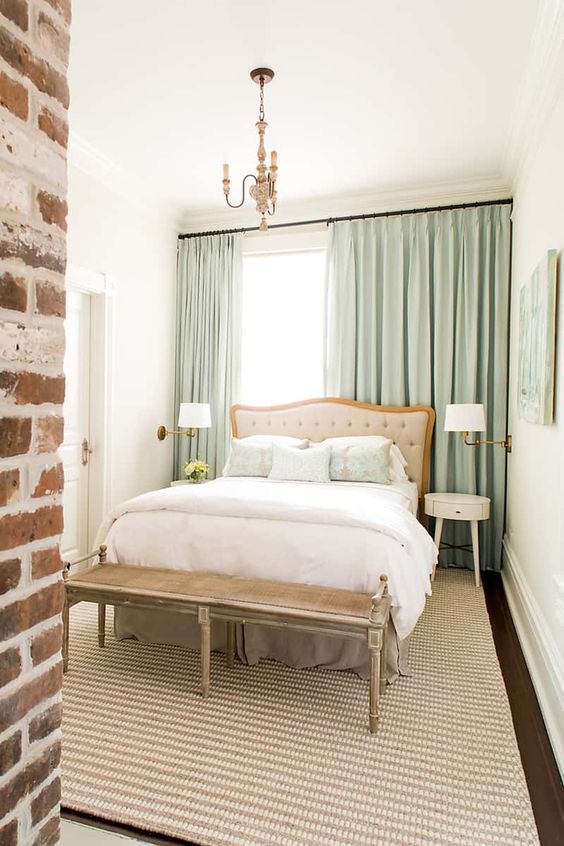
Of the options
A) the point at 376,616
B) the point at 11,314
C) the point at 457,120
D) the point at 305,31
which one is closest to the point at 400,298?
the point at 457,120

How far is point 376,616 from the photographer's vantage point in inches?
85.9

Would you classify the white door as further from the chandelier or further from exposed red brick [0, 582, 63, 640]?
exposed red brick [0, 582, 63, 640]

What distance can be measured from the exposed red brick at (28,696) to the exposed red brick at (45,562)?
19 cm

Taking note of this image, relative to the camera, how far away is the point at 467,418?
158 inches

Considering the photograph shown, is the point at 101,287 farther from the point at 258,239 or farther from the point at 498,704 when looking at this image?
the point at 498,704

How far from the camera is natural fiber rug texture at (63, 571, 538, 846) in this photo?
168 cm

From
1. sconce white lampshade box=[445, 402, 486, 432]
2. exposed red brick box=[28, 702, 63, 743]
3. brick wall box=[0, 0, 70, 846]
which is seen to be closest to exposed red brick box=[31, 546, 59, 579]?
brick wall box=[0, 0, 70, 846]

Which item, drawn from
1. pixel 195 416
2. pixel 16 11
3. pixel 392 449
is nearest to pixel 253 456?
pixel 195 416

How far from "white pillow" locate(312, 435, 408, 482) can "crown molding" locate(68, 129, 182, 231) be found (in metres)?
2.49

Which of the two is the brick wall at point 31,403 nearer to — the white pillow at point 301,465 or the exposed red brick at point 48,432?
the exposed red brick at point 48,432

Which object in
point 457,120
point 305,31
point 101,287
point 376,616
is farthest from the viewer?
point 101,287

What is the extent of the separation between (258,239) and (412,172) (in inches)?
58.6

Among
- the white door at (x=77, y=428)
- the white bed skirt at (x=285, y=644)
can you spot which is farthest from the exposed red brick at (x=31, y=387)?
the white door at (x=77, y=428)

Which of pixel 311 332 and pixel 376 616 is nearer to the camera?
pixel 376 616
